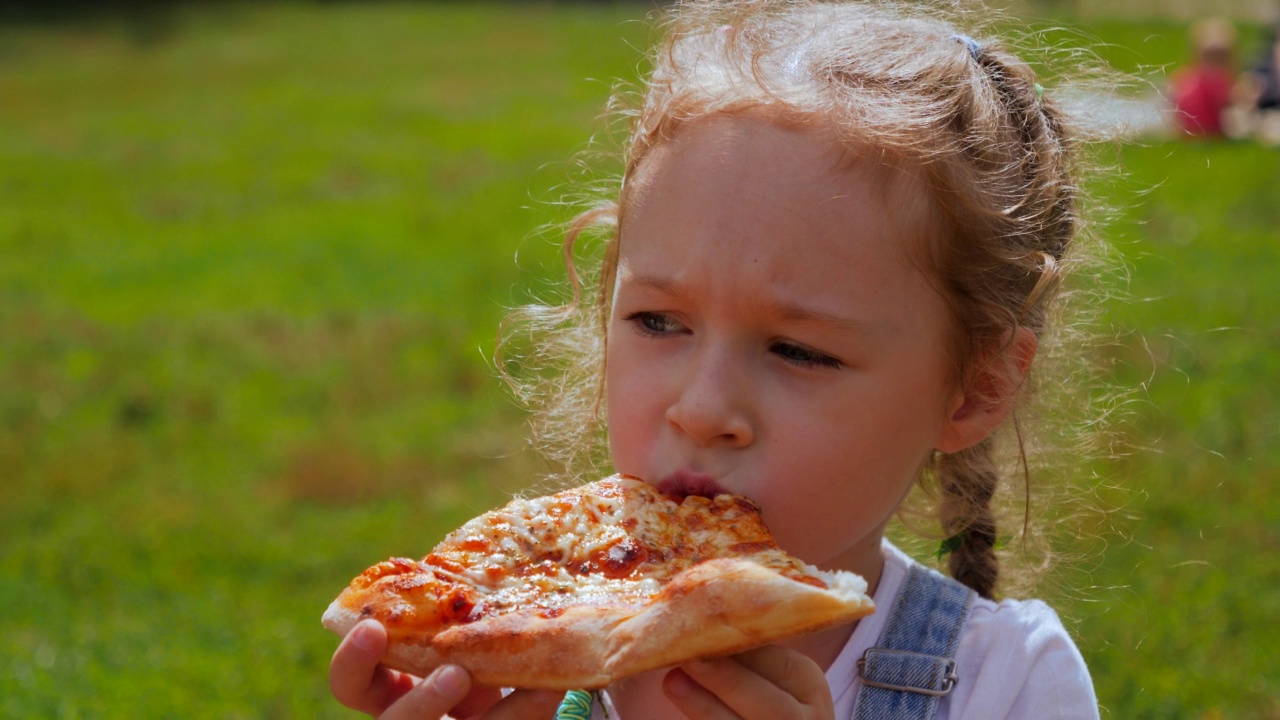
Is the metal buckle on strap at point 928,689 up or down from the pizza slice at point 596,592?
down

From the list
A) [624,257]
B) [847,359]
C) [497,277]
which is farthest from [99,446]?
[847,359]

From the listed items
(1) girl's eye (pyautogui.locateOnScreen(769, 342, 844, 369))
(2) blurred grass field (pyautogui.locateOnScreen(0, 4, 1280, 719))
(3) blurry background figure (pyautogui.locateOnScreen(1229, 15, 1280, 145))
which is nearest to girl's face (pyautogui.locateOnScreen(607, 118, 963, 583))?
(1) girl's eye (pyautogui.locateOnScreen(769, 342, 844, 369))

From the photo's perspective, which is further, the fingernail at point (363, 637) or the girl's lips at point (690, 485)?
the girl's lips at point (690, 485)

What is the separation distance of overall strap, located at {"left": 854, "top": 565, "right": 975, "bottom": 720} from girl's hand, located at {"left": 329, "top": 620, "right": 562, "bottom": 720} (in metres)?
0.84

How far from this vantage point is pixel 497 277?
943cm

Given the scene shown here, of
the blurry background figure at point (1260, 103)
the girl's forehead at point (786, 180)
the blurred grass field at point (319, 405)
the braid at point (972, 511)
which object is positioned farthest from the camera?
the blurry background figure at point (1260, 103)

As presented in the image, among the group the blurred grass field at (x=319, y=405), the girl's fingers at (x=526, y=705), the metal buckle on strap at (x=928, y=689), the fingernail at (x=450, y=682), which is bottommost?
the blurred grass field at (x=319, y=405)

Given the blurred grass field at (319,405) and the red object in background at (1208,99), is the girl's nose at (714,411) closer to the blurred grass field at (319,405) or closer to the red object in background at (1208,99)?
the blurred grass field at (319,405)

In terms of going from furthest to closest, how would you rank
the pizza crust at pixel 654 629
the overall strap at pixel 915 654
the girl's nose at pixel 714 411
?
the overall strap at pixel 915 654
the girl's nose at pixel 714 411
the pizza crust at pixel 654 629

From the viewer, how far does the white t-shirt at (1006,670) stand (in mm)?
2695

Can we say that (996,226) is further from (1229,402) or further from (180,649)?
(1229,402)

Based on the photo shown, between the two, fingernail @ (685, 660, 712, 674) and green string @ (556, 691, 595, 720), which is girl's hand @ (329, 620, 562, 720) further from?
green string @ (556, 691, 595, 720)

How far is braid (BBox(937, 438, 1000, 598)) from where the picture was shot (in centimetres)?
315

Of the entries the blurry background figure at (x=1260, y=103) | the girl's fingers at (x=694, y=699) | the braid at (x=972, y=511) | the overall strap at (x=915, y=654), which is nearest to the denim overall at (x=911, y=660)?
the overall strap at (x=915, y=654)
